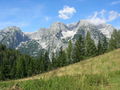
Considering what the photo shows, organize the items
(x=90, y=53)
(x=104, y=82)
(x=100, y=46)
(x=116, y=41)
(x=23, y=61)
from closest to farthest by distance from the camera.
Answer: (x=104, y=82), (x=90, y=53), (x=100, y=46), (x=23, y=61), (x=116, y=41)

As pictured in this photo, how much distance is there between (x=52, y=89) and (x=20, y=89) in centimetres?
173

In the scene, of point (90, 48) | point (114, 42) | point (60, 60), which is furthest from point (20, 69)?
point (114, 42)

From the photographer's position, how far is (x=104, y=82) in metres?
10.4

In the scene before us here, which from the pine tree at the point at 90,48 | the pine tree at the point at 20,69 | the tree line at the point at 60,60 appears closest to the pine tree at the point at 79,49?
the tree line at the point at 60,60

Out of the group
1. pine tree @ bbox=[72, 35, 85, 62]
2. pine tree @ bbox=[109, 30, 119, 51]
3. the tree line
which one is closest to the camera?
pine tree @ bbox=[72, 35, 85, 62]

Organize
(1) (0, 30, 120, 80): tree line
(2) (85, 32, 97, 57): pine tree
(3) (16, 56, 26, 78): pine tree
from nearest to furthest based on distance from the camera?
(2) (85, 32, 97, 57): pine tree < (1) (0, 30, 120, 80): tree line < (3) (16, 56, 26, 78): pine tree

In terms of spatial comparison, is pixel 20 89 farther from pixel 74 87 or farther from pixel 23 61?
pixel 23 61

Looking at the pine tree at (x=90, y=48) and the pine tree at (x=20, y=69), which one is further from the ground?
the pine tree at (x=90, y=48)

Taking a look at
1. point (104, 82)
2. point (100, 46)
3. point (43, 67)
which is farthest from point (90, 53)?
point (104, 82)

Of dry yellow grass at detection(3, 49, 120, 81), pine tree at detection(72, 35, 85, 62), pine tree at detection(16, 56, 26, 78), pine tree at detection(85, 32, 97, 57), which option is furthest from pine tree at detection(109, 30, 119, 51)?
dry yellow grass at detection(3, 49, 120, 81)

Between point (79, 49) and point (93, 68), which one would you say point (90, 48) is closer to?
point (79, 49)

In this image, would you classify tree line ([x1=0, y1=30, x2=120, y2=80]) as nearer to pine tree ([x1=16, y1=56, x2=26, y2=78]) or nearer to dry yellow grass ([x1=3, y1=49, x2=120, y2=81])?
pine tree ([x1=16, y1=56, x2=26, y2=78])

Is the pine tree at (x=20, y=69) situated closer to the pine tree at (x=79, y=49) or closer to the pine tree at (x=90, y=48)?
the pine tree at (x=79, y=49)

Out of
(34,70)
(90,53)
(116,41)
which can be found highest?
(116,41)
